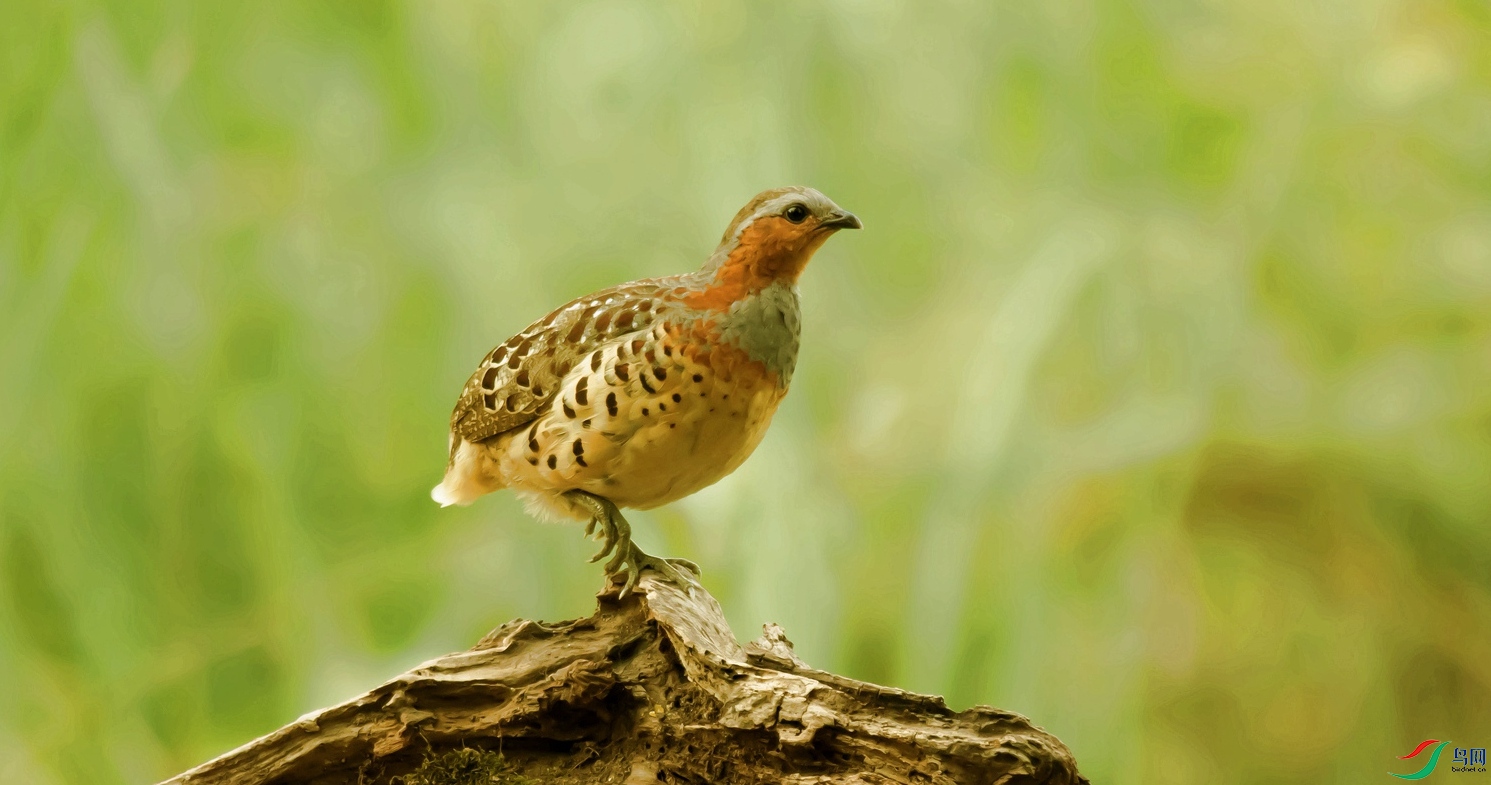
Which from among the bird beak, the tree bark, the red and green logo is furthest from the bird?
the red and green logo

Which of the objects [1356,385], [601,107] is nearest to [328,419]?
[601,107]

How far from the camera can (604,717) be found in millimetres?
2629

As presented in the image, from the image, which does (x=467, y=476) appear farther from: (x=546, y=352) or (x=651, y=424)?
(x=651, y=424)

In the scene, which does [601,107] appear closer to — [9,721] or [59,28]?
[59,28]

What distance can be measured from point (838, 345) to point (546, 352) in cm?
127

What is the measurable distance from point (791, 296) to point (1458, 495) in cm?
224

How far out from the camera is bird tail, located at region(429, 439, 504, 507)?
3121 millimetres

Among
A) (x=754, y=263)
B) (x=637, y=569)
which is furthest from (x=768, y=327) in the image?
(x=637, y=569)

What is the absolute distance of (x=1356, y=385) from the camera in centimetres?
372

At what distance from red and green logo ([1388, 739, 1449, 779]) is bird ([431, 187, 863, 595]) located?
232 cm

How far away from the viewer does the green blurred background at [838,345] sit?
374 centimetres

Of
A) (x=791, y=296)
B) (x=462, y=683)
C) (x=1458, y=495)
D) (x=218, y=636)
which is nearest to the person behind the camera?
(x=462, y=683)

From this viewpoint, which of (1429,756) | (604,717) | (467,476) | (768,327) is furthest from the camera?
(1429,756)

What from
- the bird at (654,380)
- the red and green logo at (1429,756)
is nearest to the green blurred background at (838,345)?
the red and green logo at (1429,756)
